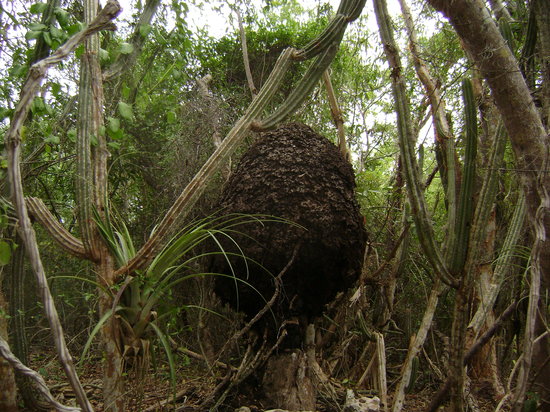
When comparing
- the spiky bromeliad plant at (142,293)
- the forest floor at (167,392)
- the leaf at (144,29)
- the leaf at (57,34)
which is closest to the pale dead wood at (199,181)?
the spiky bromeliad plant at (142,293)

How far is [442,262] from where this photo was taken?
84.2 inches

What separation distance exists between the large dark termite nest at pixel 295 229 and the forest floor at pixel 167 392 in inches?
24.7

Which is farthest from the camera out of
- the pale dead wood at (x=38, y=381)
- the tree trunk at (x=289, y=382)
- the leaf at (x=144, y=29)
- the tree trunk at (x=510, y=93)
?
the tree trunk at (x=289, y=382)

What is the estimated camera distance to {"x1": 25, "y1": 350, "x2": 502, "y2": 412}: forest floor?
8.60 feet

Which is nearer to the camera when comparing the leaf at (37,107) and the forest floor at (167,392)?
the leaf at (37,107)

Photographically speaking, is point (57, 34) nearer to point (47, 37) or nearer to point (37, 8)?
point (47, 37)

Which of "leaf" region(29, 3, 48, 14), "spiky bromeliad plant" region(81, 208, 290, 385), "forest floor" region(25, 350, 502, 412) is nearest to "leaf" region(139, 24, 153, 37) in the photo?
"leaf" region(29, 3, 48, 14)

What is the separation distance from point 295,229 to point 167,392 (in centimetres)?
147

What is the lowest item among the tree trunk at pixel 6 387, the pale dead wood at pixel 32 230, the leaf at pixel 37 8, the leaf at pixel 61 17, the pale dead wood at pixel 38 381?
the tree trunk at pixel 6 387

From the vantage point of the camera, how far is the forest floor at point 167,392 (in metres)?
2.62

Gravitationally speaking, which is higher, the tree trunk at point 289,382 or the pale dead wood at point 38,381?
the pale dead wood at point 38,381

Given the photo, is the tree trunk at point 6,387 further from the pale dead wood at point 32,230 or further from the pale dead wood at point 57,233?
the pale dead wood at point 32,230

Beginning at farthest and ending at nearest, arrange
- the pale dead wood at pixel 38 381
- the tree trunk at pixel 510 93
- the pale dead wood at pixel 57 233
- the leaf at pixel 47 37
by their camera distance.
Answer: the pale dead wood at pixel 57 233
the tree trunk at pixel 510 93
the leaf at pixel 47 37
the pale dead wood at pixel 38 381

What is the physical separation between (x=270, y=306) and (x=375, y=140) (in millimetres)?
3451
